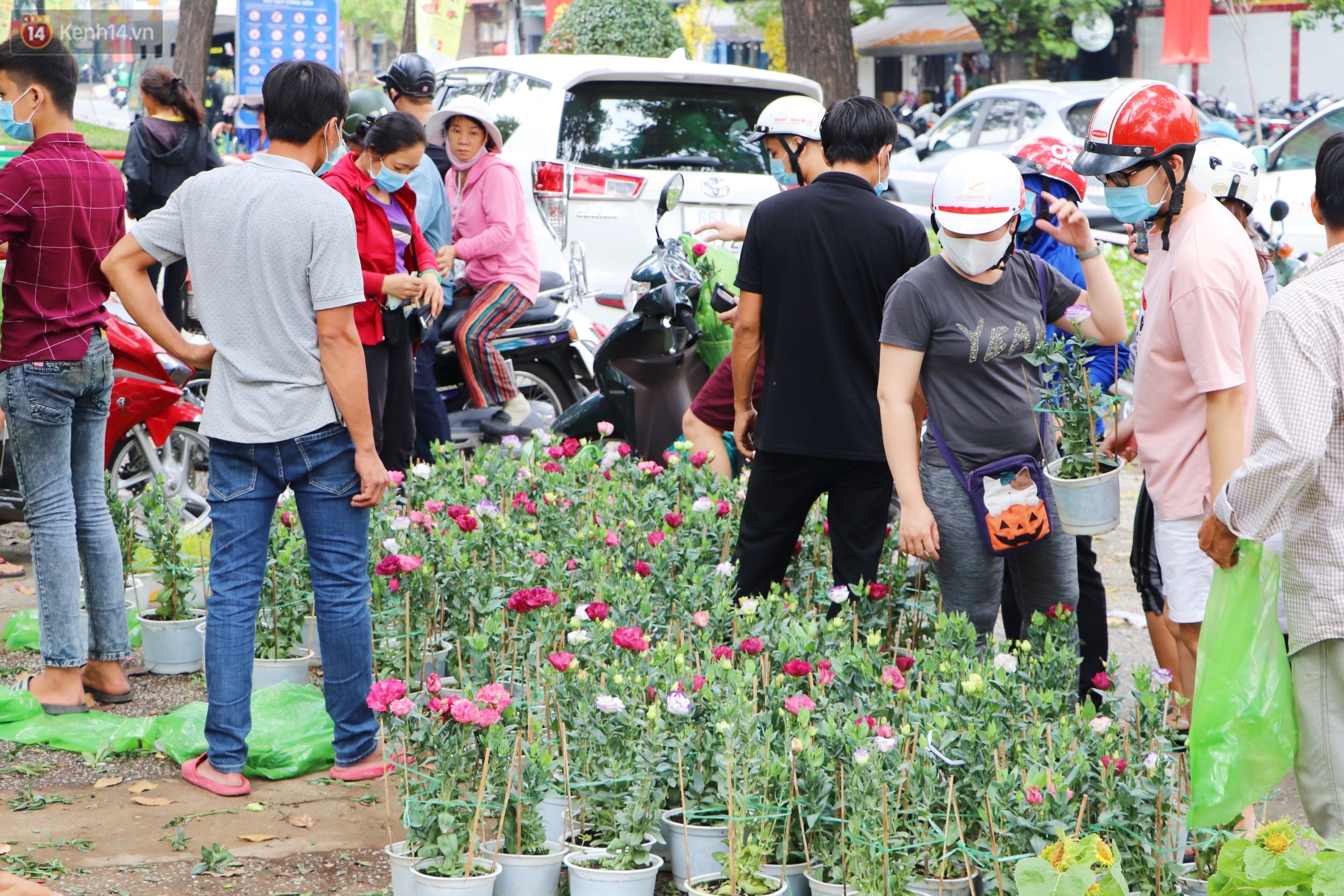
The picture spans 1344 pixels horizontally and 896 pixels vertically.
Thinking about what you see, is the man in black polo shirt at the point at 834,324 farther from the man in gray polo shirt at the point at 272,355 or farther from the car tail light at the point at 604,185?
the car tail light at the point at 604,185

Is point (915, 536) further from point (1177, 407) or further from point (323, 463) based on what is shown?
point (323, 463)

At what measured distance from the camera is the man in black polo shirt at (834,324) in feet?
13.2

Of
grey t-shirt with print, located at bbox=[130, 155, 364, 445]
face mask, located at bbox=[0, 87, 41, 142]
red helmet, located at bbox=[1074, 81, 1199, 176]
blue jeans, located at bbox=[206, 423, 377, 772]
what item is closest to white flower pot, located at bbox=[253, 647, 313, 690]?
blue jeans, located at bbox=[206, 423, 377, 772]

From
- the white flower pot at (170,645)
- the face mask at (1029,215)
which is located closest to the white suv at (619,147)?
the white flower pot at (170,645)

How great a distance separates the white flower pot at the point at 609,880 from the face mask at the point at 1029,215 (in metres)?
2.07

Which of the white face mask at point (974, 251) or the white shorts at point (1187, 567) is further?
the white face mask at point (974, 251)

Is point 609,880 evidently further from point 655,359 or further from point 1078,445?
point 655,359

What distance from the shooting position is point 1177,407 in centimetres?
344

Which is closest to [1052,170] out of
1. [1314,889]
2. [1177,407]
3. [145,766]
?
[1177,407]

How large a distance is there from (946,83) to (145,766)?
30.1 metres

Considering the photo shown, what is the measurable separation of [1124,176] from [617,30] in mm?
16573

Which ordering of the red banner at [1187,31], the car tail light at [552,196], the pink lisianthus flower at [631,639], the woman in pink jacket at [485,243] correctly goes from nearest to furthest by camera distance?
the pink lisianthus flower at [631,639], the woman in pink jacket at [485,243], the car tail light at [552,196], the red banner at [1187,31]

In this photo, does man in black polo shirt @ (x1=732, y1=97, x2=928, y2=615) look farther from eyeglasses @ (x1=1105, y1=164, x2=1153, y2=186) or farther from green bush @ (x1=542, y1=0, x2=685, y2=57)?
green bush @ (x1=542, y1=0, x2=685, y2=57)

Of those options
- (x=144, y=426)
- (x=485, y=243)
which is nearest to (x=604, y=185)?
(x=485, y=243)
